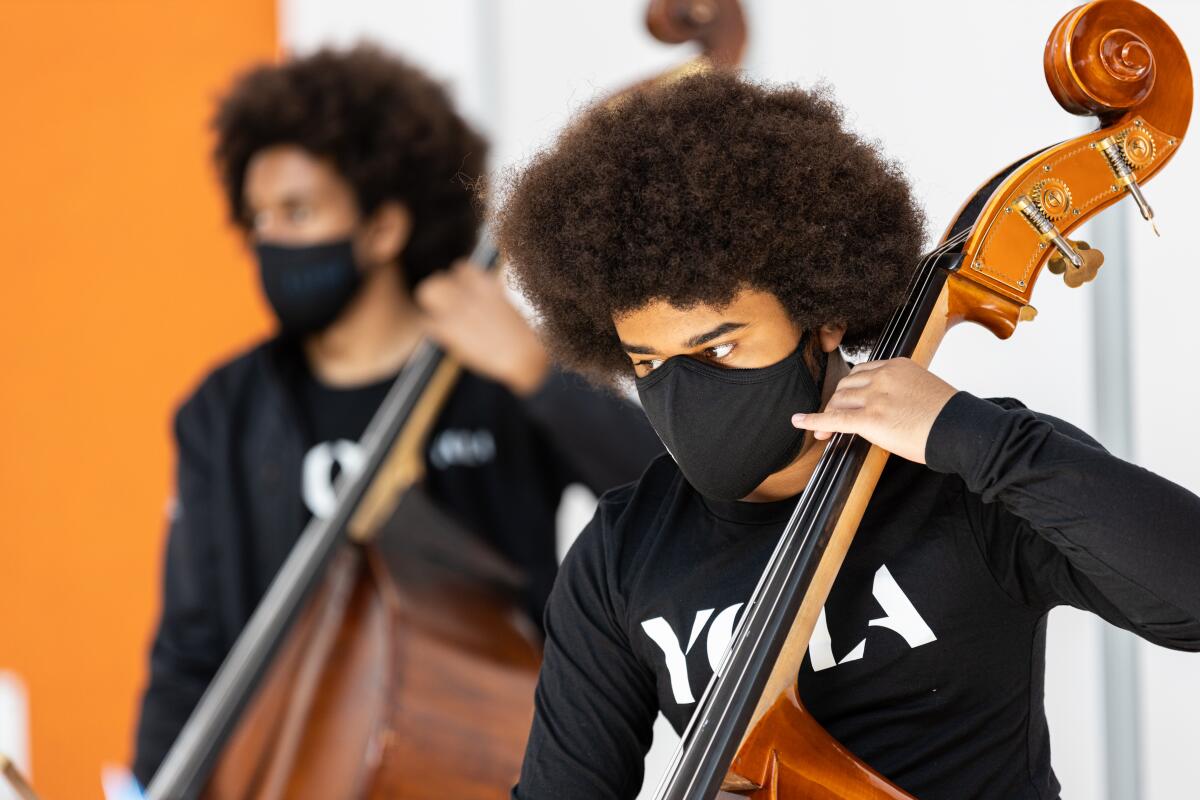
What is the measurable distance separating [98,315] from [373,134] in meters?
1.19

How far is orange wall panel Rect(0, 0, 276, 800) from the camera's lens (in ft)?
9.96

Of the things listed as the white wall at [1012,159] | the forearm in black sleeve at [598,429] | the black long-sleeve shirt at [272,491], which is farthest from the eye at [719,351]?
the black long-sleeve shirt at [272,491]

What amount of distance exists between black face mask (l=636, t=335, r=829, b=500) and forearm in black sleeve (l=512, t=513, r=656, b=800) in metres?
0.14

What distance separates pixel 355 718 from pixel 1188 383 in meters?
0.95

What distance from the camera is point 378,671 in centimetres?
167

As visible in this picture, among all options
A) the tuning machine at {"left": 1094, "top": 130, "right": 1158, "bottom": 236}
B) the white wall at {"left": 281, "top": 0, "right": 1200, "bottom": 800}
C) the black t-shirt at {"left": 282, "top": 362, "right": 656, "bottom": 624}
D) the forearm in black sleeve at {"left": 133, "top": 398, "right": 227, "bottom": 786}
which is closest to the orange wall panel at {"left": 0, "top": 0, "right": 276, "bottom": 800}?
the forearm in black sleeve at {"left": 133, "top": 398, "right": 227, "bottom": 786}

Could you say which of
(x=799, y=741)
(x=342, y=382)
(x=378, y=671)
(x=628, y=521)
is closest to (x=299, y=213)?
(x=342, y=382)

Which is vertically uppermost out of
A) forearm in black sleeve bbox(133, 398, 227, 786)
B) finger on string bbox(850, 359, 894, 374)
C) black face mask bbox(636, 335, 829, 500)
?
A: finger on string bbox(850, 359, 894, 374)

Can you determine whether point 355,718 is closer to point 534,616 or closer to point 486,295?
point 534,616

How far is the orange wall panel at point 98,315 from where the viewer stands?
3037mm

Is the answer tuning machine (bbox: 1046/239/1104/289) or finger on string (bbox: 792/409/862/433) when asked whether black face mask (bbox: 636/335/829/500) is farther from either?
tuning machine (bbox: 1046/239/1104/289)

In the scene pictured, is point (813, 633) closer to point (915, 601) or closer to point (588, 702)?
point (915, 601)

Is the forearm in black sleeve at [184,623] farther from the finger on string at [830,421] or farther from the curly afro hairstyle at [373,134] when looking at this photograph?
the finger on string at [830,421]

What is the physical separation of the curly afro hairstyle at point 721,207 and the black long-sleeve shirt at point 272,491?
0.89 meters
